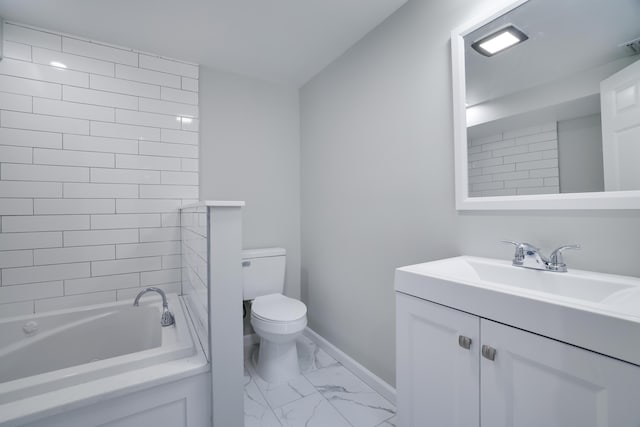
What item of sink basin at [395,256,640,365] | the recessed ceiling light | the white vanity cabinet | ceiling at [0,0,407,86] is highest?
ceiling at [0,0,407,86]

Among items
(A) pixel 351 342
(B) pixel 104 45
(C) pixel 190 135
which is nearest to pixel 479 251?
(A) pixel 351 342

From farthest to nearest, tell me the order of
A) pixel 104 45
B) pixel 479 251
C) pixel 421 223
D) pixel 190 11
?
pixel 104 45 → pixel 190 11 → pixel 421 223 → pixel 479 251

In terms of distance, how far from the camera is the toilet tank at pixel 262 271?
221cm

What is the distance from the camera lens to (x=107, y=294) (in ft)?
6.39

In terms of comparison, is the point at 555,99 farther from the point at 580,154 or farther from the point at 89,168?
the point at 89,168

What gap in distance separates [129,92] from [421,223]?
7.29 ft

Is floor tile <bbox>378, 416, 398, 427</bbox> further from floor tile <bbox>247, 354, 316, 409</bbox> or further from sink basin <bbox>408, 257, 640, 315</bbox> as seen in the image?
sink basin <bbox>408, 257, 640, 315</bbox>

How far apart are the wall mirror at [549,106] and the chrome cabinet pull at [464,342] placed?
1.98 ft

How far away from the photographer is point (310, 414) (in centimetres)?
159

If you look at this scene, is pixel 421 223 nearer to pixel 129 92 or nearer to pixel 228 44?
pixel 228 44

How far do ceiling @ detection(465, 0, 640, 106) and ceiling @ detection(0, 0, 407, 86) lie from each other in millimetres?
708

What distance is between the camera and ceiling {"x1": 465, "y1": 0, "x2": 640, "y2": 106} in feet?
3.05

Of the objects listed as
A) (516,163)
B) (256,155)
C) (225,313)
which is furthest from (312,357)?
(516,163)

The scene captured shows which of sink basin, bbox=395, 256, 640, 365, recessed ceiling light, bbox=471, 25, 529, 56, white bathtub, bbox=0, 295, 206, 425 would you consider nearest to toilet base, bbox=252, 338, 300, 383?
white bathtub, bbox=0, 295, 206, 425
